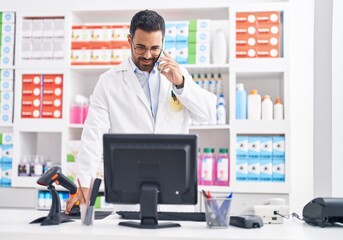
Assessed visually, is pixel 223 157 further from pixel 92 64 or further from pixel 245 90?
pixel 92 64

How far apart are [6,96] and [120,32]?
1.03 meters

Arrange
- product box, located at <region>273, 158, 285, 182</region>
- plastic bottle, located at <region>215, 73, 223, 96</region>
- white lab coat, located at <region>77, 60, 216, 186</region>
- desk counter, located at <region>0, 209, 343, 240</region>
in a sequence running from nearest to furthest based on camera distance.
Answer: desk counter, located at <region>0, 209, 343, 240</region> < white lab coat, located at <region>77, 60, 216, 186</region> < product box, located at <region>273, 158, 285, 182</region> < plastic bottle, located at <region>215, 73, 223, 96</region>

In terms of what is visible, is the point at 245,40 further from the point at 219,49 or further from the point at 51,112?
the point at 51,112

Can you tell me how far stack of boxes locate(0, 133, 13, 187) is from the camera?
3748 mm

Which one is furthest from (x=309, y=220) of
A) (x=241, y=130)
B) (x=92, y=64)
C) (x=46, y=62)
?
(x=46, y=62)

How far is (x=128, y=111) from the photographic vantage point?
2576 mm

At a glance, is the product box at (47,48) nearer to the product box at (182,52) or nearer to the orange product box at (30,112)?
the orange product box at (30,112)

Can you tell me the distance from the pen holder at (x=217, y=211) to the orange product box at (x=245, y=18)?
80.9 inches

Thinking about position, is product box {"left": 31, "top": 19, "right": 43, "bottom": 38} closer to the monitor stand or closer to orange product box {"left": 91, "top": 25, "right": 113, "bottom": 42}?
orange product box {"left": 91, "top": 25, "right": 113, "bottom": 42}

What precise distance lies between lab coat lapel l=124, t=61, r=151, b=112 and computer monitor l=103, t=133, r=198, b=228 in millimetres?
747

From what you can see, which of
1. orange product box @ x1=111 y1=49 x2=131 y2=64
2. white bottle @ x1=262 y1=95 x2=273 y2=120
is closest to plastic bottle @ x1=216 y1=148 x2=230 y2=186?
white bottle @ x1=262 y1=95 x2=273 y2=120

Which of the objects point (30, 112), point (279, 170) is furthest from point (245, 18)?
point (30, 112)

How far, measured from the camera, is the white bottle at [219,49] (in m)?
3.59
